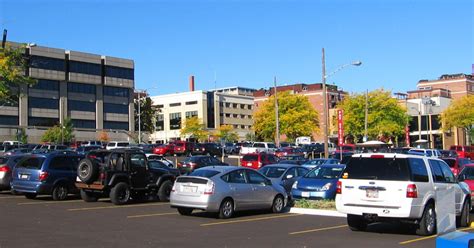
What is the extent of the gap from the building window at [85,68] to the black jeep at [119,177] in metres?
76.1

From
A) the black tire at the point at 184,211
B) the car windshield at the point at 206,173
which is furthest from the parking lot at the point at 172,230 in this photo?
the car windshield at the point at 206,173

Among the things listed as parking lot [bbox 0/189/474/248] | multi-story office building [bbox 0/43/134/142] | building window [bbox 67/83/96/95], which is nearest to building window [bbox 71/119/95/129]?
multi-story office building [bbox 0/43/134/142]

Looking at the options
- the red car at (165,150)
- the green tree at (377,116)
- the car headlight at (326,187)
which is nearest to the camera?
the car headlight at (326,187)

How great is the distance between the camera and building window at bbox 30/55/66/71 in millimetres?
85469

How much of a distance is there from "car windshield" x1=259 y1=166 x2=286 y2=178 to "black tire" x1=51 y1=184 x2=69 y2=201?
7.50 m

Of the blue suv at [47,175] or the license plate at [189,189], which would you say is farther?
the blue suv at [47,175]

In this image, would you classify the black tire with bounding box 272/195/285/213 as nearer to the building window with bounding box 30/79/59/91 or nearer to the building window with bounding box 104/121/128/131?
the building window with bounding box 30/79/59/91

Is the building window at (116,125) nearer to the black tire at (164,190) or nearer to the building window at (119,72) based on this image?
the building window at (119,72)

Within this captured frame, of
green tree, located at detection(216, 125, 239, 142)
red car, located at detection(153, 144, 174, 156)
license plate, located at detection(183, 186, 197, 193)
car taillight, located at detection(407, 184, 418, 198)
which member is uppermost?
green tree, located at detection(216, 125, 239, 142)

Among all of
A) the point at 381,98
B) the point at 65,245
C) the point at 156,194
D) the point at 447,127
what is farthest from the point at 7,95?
the point at 447,127

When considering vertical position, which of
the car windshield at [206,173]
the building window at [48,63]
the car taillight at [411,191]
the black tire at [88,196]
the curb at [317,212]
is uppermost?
the building window at [48,63]

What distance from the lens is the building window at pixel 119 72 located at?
9825 cm

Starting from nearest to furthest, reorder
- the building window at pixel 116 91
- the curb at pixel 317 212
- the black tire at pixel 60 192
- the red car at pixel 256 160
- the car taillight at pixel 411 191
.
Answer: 1. the car taillight at pixel 411 191
2. the curb at pixel 317 212
3. the black tire at pixel 60 192
4. the red car at pixel 256 160
5. the building window at pixel 116 91

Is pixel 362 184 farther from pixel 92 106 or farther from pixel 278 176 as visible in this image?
pixel 92 106
